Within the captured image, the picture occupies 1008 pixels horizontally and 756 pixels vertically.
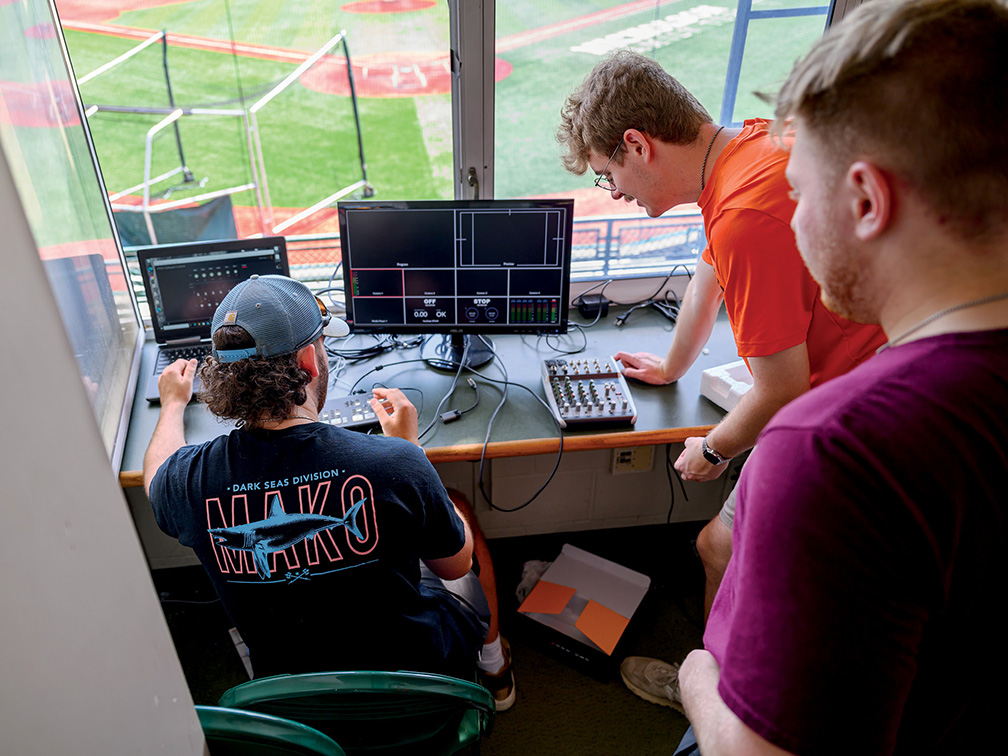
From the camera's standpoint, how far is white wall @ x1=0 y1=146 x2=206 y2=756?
431 mm

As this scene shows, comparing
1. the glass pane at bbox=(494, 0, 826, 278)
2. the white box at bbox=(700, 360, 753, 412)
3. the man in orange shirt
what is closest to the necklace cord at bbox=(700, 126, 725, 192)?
the man in orange shirt

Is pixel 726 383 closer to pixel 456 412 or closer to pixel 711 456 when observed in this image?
pixel 711 456

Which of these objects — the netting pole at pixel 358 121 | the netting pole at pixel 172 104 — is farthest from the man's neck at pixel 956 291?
the netting pole at pixel 172 104

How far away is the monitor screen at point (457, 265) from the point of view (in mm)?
1810

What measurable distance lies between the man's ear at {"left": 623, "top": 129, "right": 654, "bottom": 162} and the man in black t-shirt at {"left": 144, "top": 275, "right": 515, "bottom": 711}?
77cm

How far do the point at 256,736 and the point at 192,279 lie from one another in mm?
1315

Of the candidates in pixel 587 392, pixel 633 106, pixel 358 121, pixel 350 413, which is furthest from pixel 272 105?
pixel 587 392

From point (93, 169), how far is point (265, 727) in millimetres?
1628

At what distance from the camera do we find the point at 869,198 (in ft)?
2.03

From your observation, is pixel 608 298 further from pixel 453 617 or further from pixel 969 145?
pixel 969 145

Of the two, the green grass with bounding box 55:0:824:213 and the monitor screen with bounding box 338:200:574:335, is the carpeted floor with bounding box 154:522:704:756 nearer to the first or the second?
the monitor screen with bounding box 338:200:574:335

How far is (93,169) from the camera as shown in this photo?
6.05ft

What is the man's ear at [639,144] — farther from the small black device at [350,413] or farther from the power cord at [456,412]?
the small black device at [350,413]

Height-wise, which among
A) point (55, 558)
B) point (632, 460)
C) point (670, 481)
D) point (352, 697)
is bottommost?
point (670, 481)
